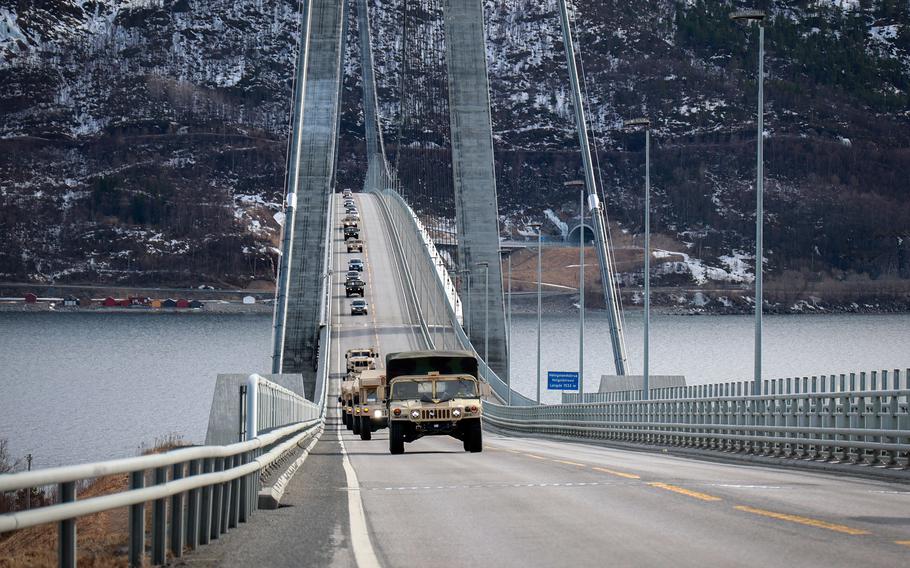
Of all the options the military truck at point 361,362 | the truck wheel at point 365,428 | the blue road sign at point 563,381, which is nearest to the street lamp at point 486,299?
the blue road sign at point 563,381

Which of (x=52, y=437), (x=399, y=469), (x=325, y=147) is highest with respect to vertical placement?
(x=325, y=147)

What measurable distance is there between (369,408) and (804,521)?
33.5 meters

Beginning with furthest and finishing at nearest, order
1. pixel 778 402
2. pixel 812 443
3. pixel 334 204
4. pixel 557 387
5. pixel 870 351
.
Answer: pixel 334 204
pixel 870 351
pixel 557 387
pixel 778 402
pixel 812 443

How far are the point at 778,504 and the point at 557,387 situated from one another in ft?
200

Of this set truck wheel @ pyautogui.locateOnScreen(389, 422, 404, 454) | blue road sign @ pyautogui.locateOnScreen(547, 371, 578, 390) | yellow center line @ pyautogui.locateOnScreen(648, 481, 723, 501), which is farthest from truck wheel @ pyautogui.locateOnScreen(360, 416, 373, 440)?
blue road sign @ pyautogui.locateOnScreen(547, 371, 578, 390)

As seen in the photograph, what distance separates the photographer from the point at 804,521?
1261 centimetres

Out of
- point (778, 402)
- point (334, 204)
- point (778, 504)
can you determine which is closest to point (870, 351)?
point (334, 204)

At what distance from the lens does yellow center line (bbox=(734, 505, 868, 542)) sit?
38.8 feet

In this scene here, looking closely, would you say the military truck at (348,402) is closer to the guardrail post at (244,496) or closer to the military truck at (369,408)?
the military truck at (369,408)

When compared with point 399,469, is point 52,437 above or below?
below

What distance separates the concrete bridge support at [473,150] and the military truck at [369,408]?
27.4m

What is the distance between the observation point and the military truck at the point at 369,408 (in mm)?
44478

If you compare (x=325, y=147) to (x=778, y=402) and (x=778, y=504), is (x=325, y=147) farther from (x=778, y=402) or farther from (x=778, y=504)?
(x=778, y=504)

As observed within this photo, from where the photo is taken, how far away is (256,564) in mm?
10469
